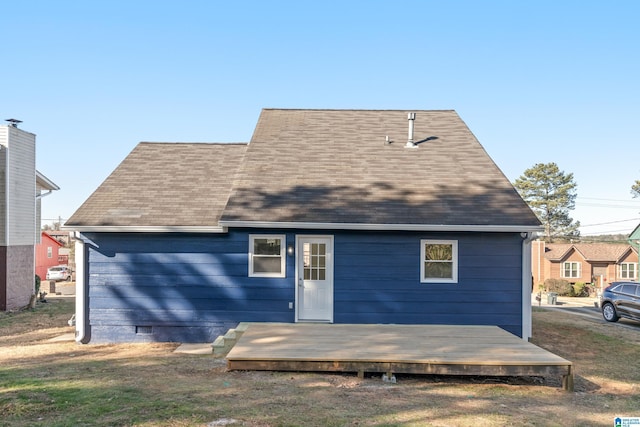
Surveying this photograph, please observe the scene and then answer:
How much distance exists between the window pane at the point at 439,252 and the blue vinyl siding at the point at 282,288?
0.79 feet

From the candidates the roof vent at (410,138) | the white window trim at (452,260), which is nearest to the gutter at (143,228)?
the white window trim at (452,260)

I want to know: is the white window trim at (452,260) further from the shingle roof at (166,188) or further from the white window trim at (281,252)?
the shingle roof at (166,188)

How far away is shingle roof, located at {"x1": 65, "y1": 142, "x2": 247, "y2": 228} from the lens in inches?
407

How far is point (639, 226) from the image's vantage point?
94.7ft

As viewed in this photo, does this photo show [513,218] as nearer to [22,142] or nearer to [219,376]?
[219,376]

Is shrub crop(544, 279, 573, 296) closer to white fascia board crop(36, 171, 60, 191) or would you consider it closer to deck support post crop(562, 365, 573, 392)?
deck support post crop(562, 365, 573, 392)

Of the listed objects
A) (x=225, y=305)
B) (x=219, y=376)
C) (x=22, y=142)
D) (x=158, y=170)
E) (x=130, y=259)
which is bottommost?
(x=219, y=376)

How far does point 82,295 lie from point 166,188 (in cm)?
323

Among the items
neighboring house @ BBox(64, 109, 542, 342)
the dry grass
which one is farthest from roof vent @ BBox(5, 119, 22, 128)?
the dry grass

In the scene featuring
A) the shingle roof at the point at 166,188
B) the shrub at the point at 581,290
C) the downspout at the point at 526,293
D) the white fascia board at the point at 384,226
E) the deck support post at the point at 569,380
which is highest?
the shingle roof at the point at 166,188

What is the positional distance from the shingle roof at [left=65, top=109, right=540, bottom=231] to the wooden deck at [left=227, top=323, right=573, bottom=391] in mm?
2388

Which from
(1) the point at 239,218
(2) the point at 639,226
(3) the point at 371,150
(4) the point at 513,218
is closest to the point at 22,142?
(1) the point at 239,218

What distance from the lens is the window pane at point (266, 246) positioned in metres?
10.3

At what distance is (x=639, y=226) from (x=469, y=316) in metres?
25.3
